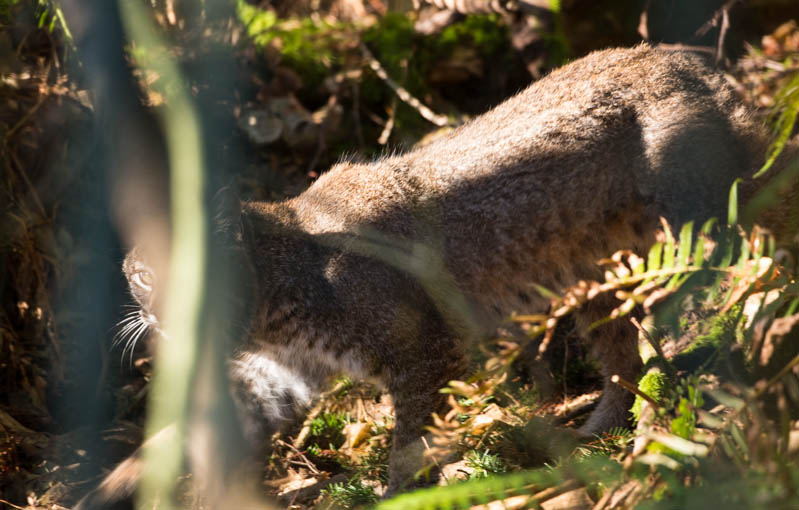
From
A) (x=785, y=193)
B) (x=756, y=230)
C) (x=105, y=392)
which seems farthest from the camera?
(x=105, y=392)

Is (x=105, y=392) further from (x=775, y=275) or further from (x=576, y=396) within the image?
(x=775, y=275)

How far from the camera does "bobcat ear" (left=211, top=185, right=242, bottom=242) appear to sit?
3365 millimetres

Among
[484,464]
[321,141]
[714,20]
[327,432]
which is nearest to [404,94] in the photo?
[321,141]

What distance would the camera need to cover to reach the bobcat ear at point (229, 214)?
3.37 m

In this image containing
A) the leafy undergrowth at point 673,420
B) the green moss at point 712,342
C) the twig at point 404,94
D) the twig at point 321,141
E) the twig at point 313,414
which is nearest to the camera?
the leafy undergrowth at point 673,420

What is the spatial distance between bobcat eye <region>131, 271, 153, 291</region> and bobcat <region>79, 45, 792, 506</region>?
0.01 meters

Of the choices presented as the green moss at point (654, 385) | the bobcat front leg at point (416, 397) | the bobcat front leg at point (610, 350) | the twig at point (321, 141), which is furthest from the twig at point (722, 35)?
the twig at point (321, 141)

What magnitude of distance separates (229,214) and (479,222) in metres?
1.19

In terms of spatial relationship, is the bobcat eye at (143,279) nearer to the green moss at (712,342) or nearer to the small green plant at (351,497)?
the small green plant at (351,497)

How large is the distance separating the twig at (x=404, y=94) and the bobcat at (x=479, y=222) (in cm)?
189

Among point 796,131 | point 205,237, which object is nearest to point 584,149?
point 796,131

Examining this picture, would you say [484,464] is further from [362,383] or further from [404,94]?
[404,94]

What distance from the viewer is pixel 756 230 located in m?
2.25

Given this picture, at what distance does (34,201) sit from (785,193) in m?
4.05
